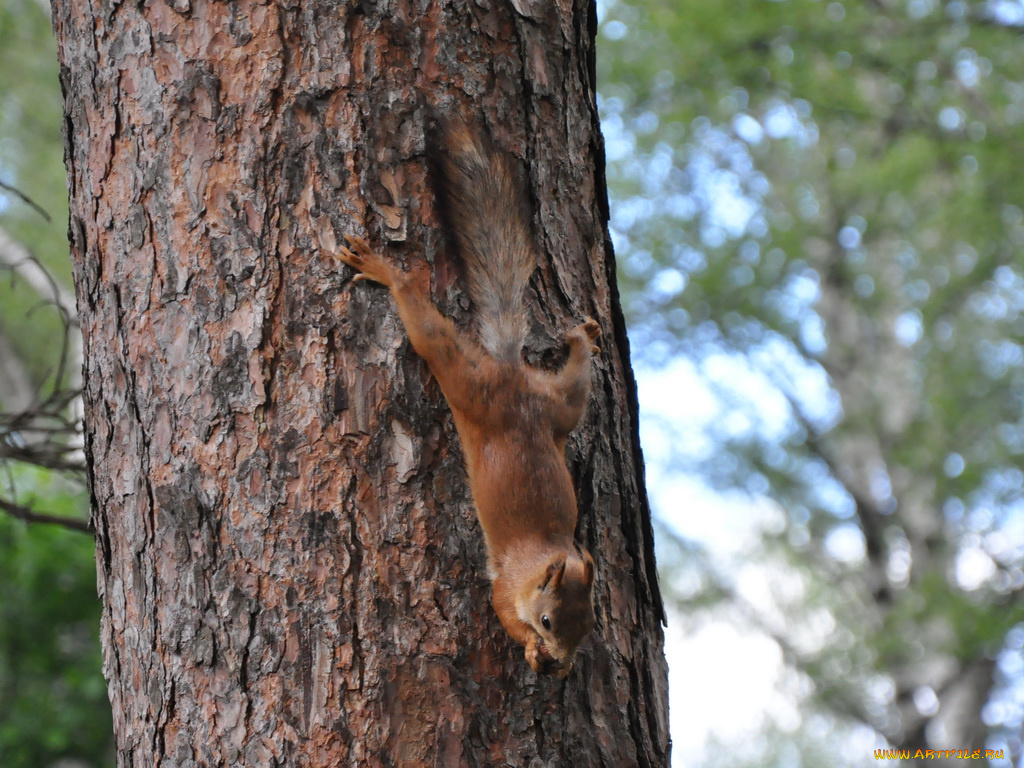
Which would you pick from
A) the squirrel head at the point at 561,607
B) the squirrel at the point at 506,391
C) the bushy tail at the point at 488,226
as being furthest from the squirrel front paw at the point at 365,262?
the squirrel head at the point at 561,607

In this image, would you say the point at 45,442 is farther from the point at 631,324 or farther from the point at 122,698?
the point at 631,324

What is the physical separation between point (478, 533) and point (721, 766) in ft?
63.8

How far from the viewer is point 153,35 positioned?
184 centimetres

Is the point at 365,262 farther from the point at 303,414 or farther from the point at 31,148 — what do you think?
the point at 31,148

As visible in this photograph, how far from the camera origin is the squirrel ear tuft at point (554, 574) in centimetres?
183

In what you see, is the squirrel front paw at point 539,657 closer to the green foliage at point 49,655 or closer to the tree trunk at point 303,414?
the tree trunk at point 303,414

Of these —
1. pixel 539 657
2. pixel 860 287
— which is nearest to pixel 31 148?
pixel 860 287

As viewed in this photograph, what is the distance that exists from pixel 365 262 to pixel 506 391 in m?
0.38

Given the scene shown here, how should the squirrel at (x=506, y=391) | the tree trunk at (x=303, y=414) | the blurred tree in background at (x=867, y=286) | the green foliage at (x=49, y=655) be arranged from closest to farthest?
1. the tree trunk at (x=303, y=414)
2. the squirrel at (x=506, y=391)
3. the green foliage at (x=49, y=655)
4. the blurred tree in background at (x=867, y=286)

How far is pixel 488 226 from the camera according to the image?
6.01ft

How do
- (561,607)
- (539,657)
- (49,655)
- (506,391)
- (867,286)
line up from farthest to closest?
(867,286), (49,655), (506,391), (561,607), (539,657)

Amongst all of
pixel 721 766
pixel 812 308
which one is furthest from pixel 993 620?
pixel 721 766

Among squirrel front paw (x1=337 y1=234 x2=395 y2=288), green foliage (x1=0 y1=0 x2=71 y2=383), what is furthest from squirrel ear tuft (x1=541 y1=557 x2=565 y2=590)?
green foliage (x1=0 y1=0 x2=71 y2=383)

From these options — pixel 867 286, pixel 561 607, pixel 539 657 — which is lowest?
pixel 539 657
